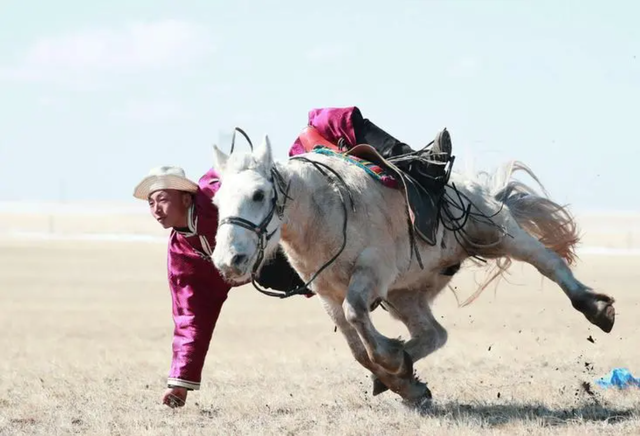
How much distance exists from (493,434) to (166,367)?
17.7ft

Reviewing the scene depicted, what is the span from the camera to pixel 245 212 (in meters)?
5.78

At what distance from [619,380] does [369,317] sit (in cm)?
250

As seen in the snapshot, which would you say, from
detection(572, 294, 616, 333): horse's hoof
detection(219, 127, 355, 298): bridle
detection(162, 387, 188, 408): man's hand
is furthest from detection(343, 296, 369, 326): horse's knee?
detection(572, 294, 616, 333): horse's hoof

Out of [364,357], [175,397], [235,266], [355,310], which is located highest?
[235,266]

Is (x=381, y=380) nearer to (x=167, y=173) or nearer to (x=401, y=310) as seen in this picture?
(x=401, y=310)

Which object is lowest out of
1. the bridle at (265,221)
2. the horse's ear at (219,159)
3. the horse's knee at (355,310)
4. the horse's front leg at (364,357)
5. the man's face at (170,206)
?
the horse's front leg at (364,357)

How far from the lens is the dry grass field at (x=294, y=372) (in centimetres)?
648

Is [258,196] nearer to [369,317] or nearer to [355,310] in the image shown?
[355,310]

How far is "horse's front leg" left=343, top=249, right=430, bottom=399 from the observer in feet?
20.7

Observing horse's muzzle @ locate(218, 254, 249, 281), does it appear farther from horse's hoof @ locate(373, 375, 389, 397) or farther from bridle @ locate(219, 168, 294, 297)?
horse's hoof @ locate(373, 375, 389, 397)

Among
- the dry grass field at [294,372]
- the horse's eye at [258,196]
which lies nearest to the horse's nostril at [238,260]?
the horse's eye at [258,196]

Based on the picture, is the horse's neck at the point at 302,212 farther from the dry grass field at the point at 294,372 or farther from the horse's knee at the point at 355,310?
the dry grass field at the point at 294,372

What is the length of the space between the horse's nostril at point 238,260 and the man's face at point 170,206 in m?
1.36

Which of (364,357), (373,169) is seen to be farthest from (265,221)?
(364,357)
